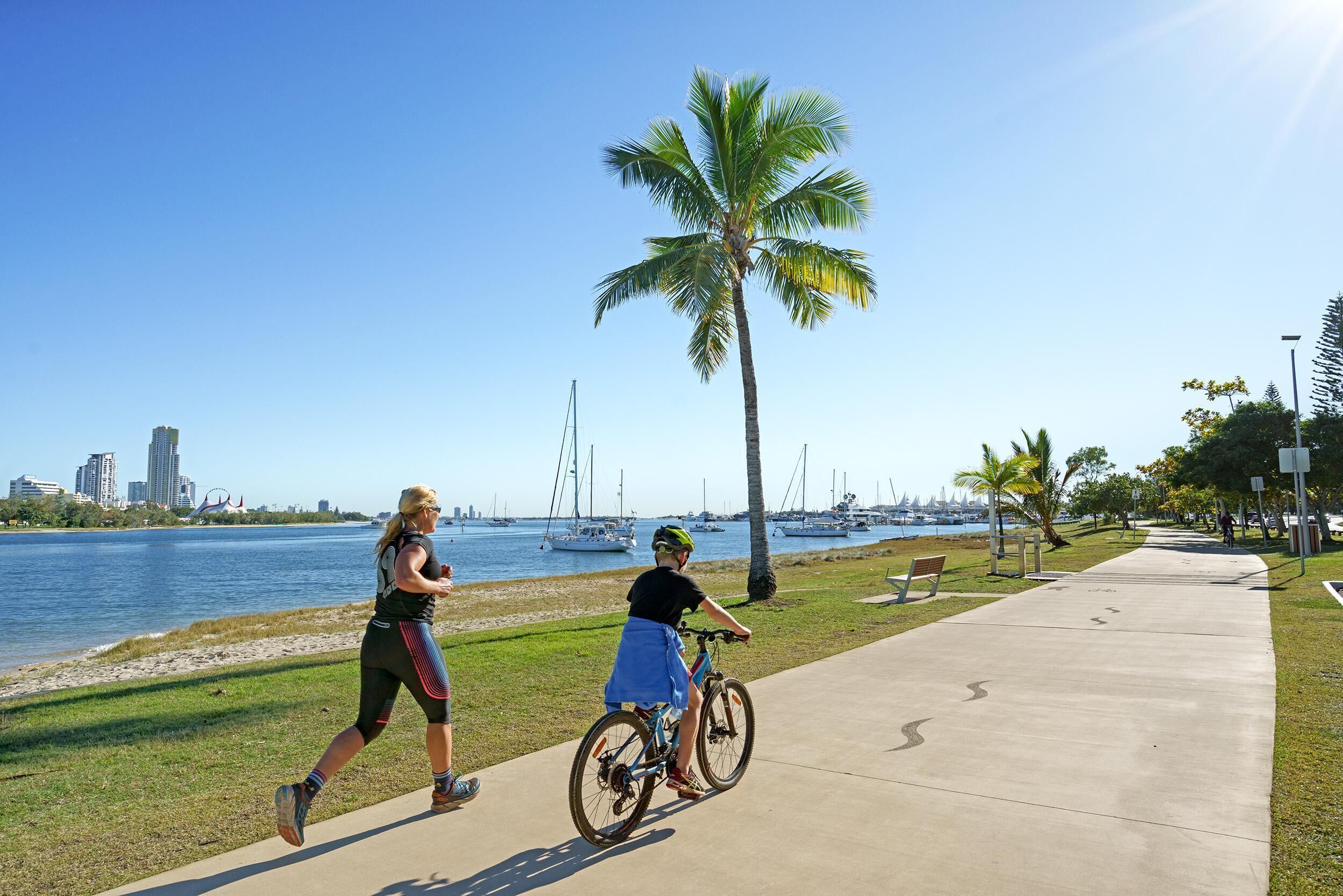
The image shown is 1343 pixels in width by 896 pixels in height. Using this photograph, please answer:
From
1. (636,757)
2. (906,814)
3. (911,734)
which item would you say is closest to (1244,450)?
(911,734)

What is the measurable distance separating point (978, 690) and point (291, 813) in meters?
5.80

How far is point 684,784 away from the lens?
4305 mm

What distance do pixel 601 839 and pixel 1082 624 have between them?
995cm

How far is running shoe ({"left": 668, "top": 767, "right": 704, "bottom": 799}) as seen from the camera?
4242mm

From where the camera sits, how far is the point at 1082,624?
11414 mm

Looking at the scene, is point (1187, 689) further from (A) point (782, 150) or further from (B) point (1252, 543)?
(B) point (1252, 543)

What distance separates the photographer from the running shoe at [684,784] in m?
4.24

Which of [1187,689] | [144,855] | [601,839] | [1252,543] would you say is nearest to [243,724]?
[144,855]

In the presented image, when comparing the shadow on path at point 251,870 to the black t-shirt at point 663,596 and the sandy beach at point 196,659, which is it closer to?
the black t-shirt at point 663,596

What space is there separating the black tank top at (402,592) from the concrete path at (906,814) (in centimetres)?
111

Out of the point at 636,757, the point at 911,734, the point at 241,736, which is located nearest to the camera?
the point at 636,757

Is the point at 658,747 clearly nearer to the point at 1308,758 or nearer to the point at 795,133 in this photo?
the point at 1308,758

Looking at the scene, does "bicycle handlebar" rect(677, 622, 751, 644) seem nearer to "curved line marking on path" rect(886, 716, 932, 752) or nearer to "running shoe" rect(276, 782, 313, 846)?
"curved line marking on path" rect(886, 716, 932, 752)

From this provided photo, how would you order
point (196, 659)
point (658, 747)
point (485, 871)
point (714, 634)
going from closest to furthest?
1. point (485, 871)
2. point (658, 747)
3. point (714, 634)
4. point (196, 659)
